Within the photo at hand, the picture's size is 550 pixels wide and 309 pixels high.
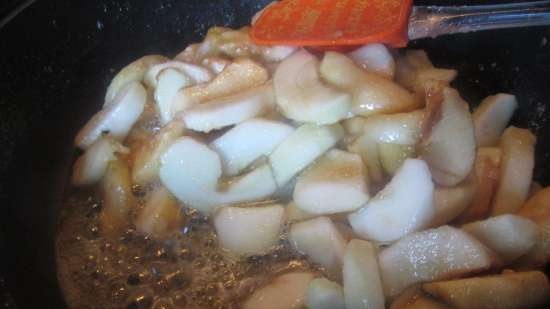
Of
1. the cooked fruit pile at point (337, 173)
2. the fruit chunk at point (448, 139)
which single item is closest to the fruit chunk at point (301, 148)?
the cooked fruit pile at point (337, 173)

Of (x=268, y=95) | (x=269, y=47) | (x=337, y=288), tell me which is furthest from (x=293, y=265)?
(x=269, y=47)

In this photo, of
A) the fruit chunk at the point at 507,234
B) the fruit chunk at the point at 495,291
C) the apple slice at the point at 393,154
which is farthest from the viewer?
the apple slice at the point at 393,154

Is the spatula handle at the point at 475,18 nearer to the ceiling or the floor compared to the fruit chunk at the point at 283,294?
nearer to the ceiling

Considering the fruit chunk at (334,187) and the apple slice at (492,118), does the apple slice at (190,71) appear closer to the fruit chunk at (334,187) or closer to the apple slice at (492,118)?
the fruit chunk at (334,187)

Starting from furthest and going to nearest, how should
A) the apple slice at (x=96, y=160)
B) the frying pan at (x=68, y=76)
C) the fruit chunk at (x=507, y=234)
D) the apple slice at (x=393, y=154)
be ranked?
the apple slice at (x=96, y=160)
the frying pan at (x=68, y=76)
the apple slice at (x=393, y=154)
the fruit chunk at (x=507, y=234)

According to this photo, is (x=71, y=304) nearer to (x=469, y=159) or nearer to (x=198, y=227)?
(x=198, y=227)

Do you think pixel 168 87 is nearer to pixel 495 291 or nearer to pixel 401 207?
pixel 401 207

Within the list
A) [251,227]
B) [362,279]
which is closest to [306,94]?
[251,227]
